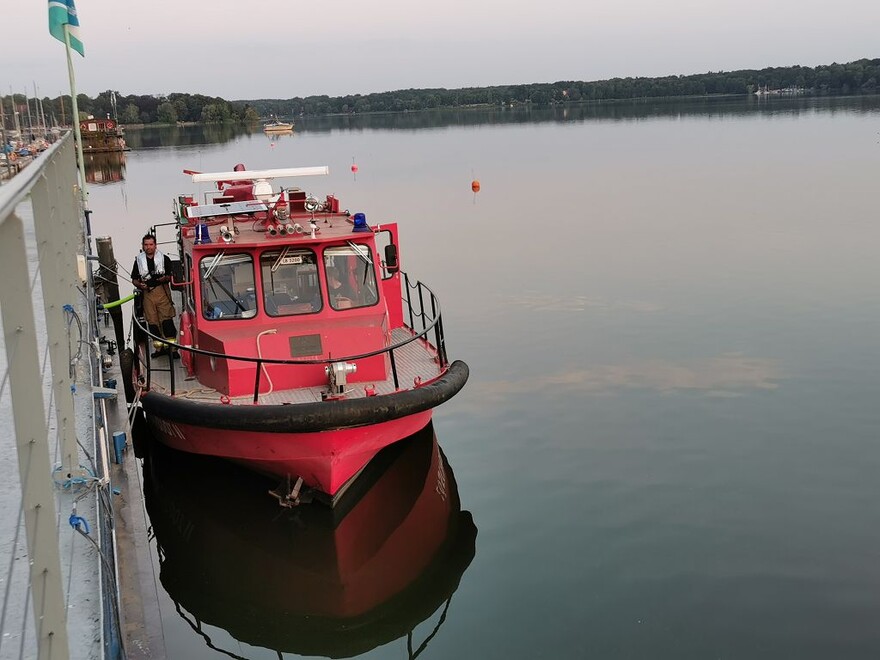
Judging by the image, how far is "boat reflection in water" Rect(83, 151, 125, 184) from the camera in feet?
179

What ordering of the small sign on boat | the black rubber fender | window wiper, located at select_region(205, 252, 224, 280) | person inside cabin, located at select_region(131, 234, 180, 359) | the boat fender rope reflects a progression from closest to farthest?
the boat fender rope < the black rubber fender < window wiper, located at select_region(205, 252, 224, 280) < the small sign on boat < person inside cabin, located at select_region(131, 234, 180, 359)

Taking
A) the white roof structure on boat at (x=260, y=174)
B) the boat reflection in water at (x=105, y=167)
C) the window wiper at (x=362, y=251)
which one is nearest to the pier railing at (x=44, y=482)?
the window wiper at (x=362, y=251)

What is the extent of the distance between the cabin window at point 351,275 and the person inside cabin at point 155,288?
3.10 m

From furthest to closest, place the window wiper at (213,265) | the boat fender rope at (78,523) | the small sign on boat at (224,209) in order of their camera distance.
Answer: the small sign on boat at (224,209), the window wiper at (213,265), the boat fender rope at (78,523)

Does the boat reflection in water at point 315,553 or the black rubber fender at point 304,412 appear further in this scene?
the black rubber fender at point 304,412

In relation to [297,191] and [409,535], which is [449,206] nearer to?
[297,191]

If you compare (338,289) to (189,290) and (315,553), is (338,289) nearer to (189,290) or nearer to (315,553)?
(189,290)

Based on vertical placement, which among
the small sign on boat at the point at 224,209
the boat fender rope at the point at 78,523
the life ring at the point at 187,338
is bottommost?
the life ring at the point at 187,338

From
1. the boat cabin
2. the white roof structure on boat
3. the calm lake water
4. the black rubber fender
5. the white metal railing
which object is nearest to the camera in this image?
the white metal railing

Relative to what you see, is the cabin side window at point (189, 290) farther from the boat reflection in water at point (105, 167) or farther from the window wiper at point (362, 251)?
the boat reflection in water at point (105, 167)

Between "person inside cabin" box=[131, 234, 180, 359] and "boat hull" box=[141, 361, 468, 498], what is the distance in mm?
2789

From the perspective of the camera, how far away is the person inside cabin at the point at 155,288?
13.1 meters

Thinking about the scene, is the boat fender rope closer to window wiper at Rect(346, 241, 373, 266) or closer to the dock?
the dock

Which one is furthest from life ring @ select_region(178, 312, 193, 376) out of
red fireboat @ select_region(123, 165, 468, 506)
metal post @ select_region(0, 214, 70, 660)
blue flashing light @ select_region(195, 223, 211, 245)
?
metal post @ select_region(0, 214, 70, 660)
